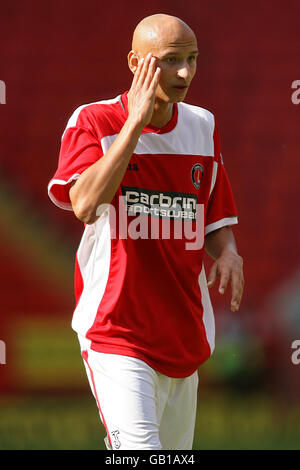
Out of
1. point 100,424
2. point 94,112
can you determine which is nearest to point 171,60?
point 94,112

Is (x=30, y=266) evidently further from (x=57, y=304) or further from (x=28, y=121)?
(x=28, y=121)

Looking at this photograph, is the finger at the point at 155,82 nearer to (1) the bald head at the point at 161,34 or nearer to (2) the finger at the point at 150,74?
(2) the finger at the point at 150,74

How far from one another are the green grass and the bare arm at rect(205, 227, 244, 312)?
145cm

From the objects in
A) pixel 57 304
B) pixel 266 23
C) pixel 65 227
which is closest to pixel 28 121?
pixel 65 227

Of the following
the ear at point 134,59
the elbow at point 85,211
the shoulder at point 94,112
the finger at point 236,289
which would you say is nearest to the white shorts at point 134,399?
the finger at point 236,289

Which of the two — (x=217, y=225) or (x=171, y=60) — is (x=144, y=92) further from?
(x=217, y=225)

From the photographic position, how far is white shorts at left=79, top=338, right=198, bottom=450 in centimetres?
281

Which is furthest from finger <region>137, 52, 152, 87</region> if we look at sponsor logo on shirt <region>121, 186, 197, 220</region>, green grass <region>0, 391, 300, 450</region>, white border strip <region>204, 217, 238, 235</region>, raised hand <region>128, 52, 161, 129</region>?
green grass <region>0, 391, 300, 450</region>

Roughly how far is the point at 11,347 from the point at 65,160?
5.86 ft

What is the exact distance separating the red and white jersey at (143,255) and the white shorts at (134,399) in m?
0.04

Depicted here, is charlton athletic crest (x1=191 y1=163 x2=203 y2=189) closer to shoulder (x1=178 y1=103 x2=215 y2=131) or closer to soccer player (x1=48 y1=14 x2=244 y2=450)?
soccer player (x1=48 y1=14 x2=244 y2=450)

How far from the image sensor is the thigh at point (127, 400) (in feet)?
9.20
